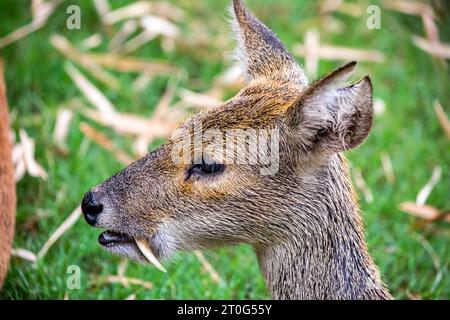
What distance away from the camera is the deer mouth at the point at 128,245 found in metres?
3.92

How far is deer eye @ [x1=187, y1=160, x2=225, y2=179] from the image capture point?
3.82 metres

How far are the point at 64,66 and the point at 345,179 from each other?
342cm

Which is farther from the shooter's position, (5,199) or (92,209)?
(5,199)

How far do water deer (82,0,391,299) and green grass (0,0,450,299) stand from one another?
29cm

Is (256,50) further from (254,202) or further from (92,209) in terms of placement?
(92,209)

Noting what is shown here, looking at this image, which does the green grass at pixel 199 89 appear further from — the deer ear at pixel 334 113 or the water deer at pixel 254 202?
the deer ear at pixel 334 113

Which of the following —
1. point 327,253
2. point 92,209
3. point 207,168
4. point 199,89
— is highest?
point 199,89

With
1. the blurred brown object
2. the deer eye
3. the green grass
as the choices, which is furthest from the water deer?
the blurred brown object

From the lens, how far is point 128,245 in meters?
3.94

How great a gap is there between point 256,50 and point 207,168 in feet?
2.69

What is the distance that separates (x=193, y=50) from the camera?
7184 mm

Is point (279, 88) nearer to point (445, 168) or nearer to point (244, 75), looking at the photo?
point (244, 75)

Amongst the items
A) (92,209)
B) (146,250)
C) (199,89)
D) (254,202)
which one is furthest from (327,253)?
(199,89)

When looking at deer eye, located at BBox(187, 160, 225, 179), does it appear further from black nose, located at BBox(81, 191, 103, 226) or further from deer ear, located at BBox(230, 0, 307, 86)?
deer ear, located at BBox(230, 0, 307, 86)
